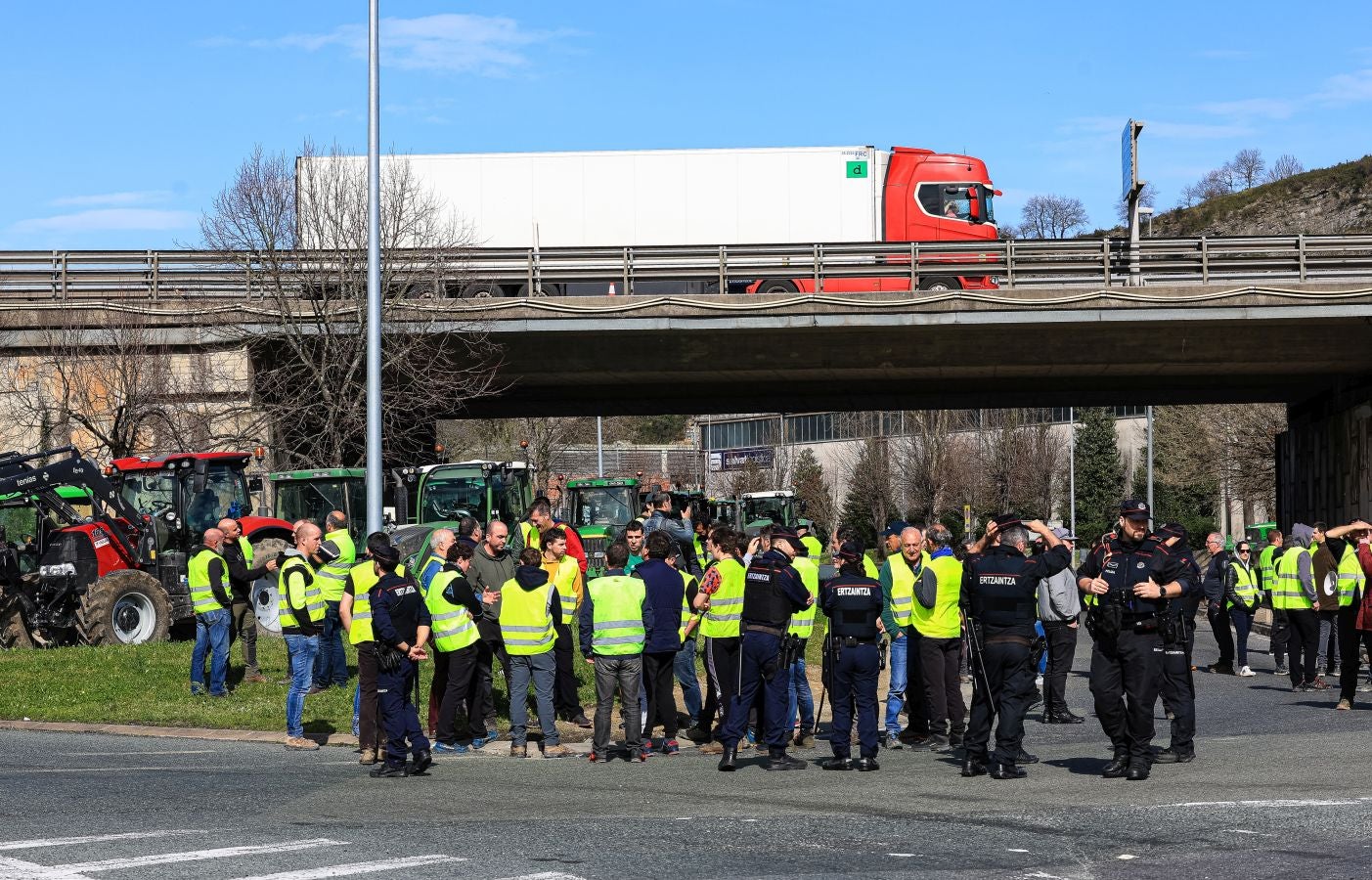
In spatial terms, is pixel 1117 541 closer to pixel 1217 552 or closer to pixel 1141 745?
pixel 1141 745

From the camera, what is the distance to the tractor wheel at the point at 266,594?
23375 mm

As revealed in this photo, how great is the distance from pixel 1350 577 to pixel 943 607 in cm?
636

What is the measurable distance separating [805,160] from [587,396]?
8.17 m

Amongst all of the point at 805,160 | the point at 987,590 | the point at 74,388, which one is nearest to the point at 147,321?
the point at 74,388

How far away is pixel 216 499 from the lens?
2414cm

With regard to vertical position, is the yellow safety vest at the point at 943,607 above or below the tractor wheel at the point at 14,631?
above

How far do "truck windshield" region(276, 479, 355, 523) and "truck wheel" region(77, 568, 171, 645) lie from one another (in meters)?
5.86

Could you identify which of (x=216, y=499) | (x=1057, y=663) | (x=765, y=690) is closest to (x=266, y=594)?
(x=216, y=499)

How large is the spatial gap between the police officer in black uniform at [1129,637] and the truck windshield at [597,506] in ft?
77.5

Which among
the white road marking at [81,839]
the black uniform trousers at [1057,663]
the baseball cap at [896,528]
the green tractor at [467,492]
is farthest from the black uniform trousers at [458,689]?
the green tractor at [467,492]

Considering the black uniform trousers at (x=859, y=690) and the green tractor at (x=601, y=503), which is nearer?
the black uniform trousers at (x=859, y=690)

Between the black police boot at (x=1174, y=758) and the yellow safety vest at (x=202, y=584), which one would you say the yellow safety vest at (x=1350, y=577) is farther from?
the yellow safety vest at (x=202, y=584)

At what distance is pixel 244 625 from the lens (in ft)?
60.1

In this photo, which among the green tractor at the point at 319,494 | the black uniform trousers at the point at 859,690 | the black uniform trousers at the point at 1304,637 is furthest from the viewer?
the green tractor at the point at 319,494
